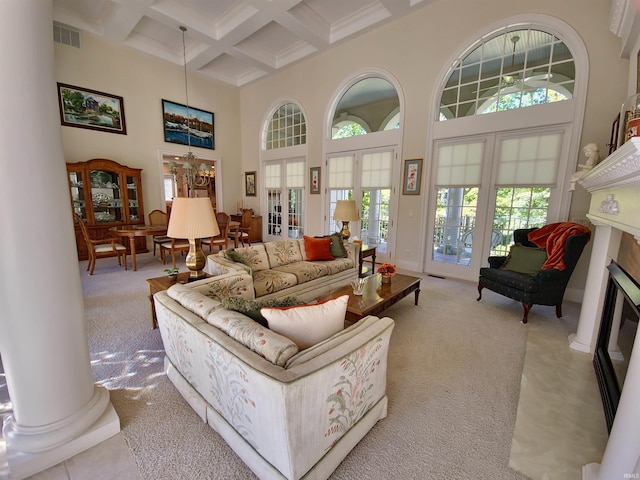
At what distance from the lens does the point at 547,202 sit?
374 centimetres

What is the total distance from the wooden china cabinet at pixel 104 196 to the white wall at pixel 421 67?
3295 mm

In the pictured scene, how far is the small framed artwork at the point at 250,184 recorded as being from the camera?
765 cm

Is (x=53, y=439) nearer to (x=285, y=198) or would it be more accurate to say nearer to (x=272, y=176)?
(x=285, y=198)

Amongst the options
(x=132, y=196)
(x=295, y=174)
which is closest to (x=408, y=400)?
(x=295, y=174)

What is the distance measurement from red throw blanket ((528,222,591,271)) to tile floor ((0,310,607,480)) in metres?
1.02

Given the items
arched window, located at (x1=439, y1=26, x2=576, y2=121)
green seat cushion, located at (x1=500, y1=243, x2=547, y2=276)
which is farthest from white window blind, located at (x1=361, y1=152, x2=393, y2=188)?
green seat cushion, located at (x1=500, y1=243, x2=547, y2=276)

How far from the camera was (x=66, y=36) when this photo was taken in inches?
193

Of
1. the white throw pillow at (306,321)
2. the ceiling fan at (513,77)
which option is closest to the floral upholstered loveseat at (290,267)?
the white throw pillow at (306,321)

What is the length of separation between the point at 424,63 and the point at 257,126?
4.38 metres

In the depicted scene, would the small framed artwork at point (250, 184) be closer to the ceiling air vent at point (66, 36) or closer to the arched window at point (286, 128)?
the arched window at point (286, 128)

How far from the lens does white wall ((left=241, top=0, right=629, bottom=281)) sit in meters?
3.23

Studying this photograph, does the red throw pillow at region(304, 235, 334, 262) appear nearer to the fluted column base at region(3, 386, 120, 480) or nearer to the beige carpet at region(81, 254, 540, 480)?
the beige carpet at region(81, 254, 540, 480)

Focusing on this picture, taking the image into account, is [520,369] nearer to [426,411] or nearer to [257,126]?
[426,411]

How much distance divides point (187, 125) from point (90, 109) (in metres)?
1.83
